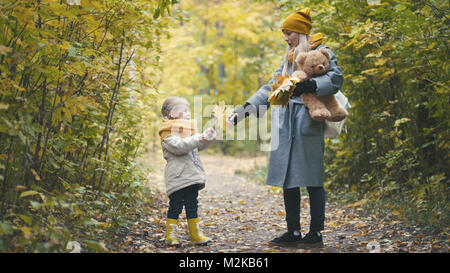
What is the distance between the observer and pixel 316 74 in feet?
12.5

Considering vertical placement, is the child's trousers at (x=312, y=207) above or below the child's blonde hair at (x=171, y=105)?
below

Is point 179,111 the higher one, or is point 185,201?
point 179,111

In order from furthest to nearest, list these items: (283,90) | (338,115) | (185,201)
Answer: (185,201)
(338,115)
(283,90)

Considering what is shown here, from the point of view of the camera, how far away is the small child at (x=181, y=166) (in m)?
3.97

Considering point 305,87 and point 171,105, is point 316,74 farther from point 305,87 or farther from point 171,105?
point 171,105

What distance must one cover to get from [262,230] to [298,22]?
236cm

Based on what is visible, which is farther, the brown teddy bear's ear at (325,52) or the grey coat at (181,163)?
the grey coat at (181,163)

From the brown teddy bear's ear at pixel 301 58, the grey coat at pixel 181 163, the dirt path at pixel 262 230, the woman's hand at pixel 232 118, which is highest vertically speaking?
the brown teddy bear's ear at pixel 301 58

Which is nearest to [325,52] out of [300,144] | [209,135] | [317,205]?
[300,144]

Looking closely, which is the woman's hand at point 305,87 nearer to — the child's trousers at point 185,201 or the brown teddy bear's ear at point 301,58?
the brown teddy bear's ear at point 301,58

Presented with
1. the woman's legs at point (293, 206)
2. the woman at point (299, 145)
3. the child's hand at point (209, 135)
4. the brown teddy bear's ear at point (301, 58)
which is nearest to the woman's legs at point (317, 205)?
the woman at point (299, 145)
